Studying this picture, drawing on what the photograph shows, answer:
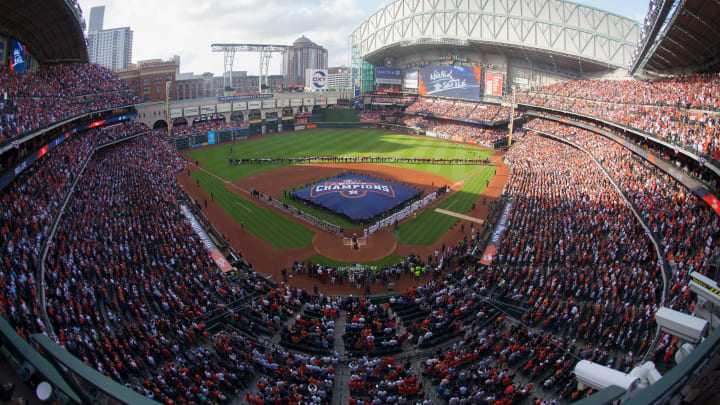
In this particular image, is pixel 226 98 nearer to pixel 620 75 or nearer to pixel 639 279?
pixel 620 75

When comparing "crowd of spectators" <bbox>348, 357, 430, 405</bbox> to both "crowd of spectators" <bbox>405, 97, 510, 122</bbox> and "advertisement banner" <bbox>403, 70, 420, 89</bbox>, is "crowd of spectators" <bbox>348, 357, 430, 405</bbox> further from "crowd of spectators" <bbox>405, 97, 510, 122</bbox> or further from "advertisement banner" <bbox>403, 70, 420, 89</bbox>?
"advertisement banner" <bbox>403, 70, 420, 89</bbox>

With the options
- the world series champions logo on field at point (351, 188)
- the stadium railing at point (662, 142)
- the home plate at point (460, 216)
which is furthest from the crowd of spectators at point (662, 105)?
the world series champions logo on field at point (351, 188)

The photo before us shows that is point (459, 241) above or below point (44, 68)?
below

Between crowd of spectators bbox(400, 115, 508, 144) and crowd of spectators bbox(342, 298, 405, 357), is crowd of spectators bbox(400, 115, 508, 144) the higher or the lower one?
the higher one

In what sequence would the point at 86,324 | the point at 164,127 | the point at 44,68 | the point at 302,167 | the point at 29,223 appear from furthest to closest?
the point at 164,127 < the point at 302,167 < the point at 44,68 < the point at 29,223 < the point at 86,324

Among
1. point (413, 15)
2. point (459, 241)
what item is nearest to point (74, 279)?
point (459, 241)

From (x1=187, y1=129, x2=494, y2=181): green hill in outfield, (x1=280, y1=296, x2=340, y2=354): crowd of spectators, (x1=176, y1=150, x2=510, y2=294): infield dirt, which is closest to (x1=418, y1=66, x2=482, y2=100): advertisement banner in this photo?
(x1=187, y1=129, x2=494, y2=181): green hill in outfield

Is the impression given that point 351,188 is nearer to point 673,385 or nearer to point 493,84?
point 673,385
